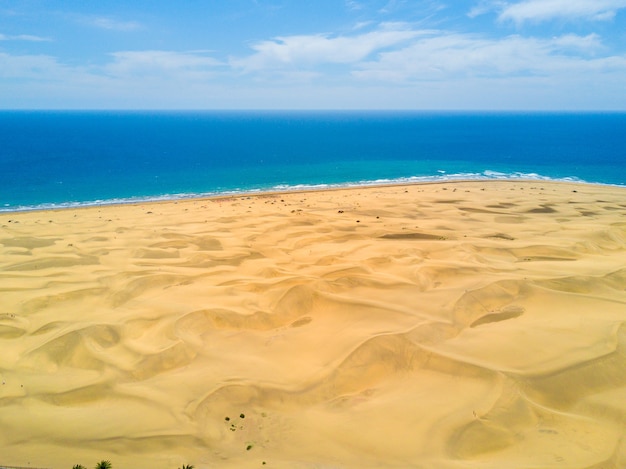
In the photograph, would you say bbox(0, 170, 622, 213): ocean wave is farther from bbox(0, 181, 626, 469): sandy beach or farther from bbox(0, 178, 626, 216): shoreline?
bbox(0, 181, 626, 469): sandy beach

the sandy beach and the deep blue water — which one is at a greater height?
the deep blue water

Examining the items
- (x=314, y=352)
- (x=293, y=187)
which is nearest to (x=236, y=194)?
(x=293, y=187)

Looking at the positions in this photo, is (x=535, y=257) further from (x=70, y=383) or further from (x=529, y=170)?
(x=529, y=170)

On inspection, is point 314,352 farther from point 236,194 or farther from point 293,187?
point 293,187

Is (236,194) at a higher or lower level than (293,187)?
lower

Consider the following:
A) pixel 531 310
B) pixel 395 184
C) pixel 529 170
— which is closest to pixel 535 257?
pixel 531 310

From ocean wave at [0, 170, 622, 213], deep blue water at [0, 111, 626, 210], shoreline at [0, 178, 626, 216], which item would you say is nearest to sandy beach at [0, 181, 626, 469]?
shoreline at [0, 178, 626, 216]
